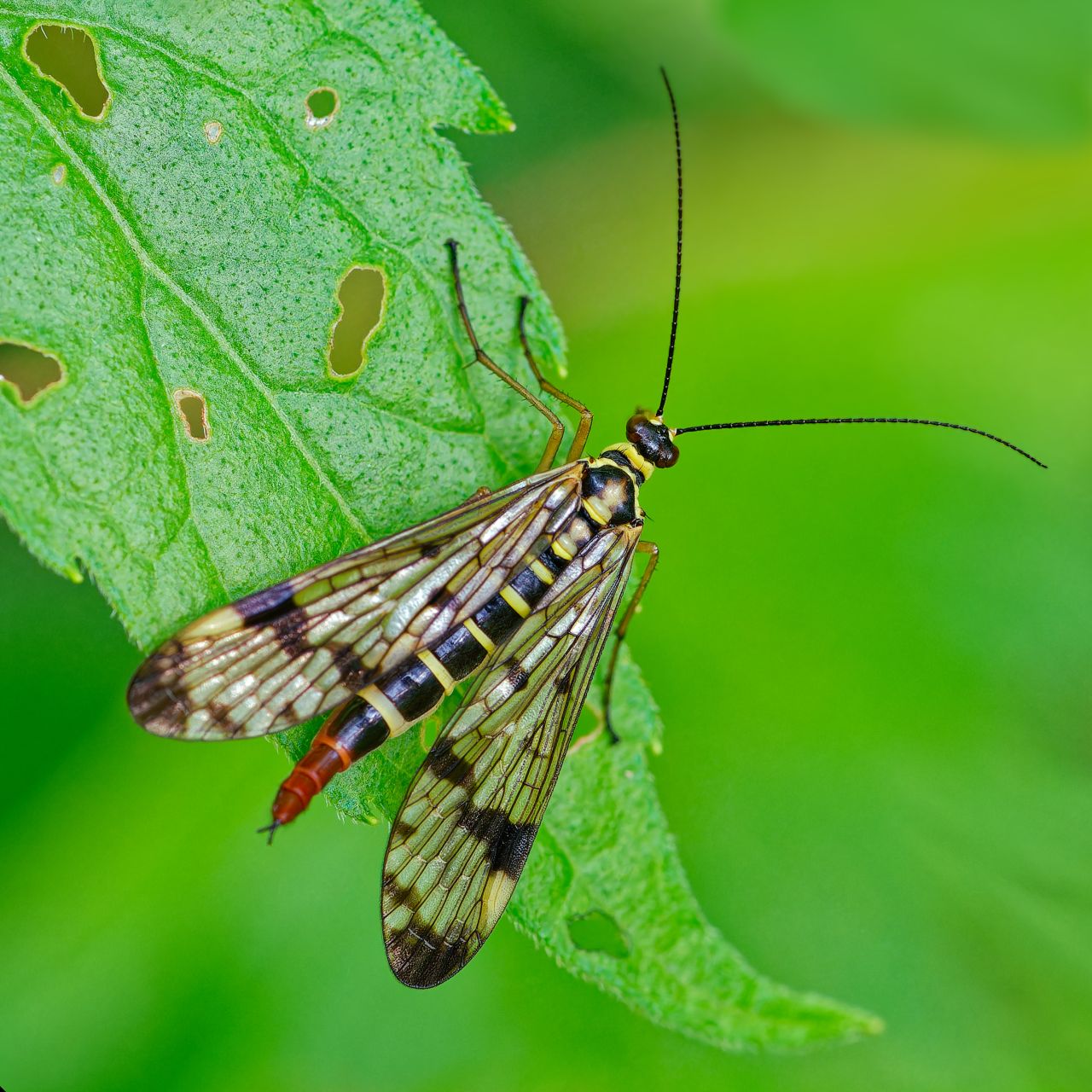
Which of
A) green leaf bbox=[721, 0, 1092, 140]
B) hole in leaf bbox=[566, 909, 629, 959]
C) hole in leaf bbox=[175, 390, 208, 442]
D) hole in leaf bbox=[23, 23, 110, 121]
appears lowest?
hole in leaf bbox=[566, 909, 629, 959]

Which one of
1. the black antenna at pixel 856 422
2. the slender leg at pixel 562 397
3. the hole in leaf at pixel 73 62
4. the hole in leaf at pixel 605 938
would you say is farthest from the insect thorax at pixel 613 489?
the hole in leaf at pixel 73 62

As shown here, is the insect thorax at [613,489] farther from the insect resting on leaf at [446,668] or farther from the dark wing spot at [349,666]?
the dark wing spot at [349,666]

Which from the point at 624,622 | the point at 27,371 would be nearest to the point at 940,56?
the point at 624,622

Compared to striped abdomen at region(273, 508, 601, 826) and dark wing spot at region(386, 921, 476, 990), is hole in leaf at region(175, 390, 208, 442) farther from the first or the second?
dark wing spot at region(386, 921, 476, 990)

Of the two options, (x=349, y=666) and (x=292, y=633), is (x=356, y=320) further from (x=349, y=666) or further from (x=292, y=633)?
(x=349, y=666)

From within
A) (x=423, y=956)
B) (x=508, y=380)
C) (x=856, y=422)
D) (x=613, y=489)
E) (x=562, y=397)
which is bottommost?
(x=423, y=956)

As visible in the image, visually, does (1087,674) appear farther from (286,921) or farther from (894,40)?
(286,921)

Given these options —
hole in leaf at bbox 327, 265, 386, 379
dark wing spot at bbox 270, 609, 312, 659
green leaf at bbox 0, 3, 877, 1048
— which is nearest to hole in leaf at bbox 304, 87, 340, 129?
green leaf at bbox 0, 3, 877, 1048
